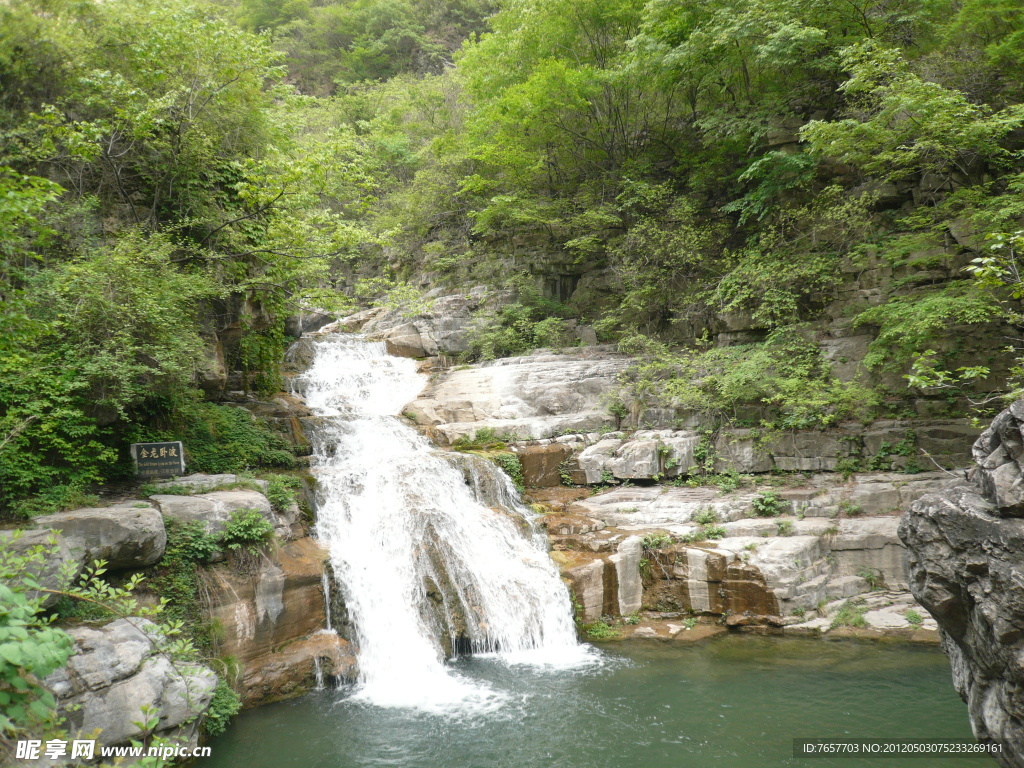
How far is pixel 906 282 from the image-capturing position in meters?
12.4

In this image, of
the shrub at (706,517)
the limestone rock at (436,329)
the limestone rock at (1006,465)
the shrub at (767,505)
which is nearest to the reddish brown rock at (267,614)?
the shrub at (706,517)

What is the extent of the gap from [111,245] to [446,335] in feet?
34.5

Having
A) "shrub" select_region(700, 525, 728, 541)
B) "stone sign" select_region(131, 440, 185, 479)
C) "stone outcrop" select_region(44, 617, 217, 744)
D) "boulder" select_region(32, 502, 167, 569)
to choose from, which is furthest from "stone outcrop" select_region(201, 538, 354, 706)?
"shrub" select_region(700, 525, 728, 541)

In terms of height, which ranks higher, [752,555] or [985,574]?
[985,574]

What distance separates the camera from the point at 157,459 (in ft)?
29.6

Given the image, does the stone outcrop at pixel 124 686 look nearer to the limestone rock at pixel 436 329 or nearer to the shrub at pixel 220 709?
the shrub at pixel 220 709

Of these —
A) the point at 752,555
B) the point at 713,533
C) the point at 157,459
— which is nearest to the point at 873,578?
the point at 752,555

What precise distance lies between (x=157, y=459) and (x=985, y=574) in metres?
10.8

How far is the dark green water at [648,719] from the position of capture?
23.0 ft

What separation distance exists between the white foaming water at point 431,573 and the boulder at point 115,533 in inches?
120

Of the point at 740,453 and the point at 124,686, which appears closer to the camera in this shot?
the point at 124,686

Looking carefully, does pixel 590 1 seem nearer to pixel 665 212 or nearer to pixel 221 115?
pixel 665 212

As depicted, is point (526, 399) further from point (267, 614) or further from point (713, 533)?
point (267, 614)

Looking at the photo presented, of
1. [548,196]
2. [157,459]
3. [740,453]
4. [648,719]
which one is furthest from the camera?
[548,196]
